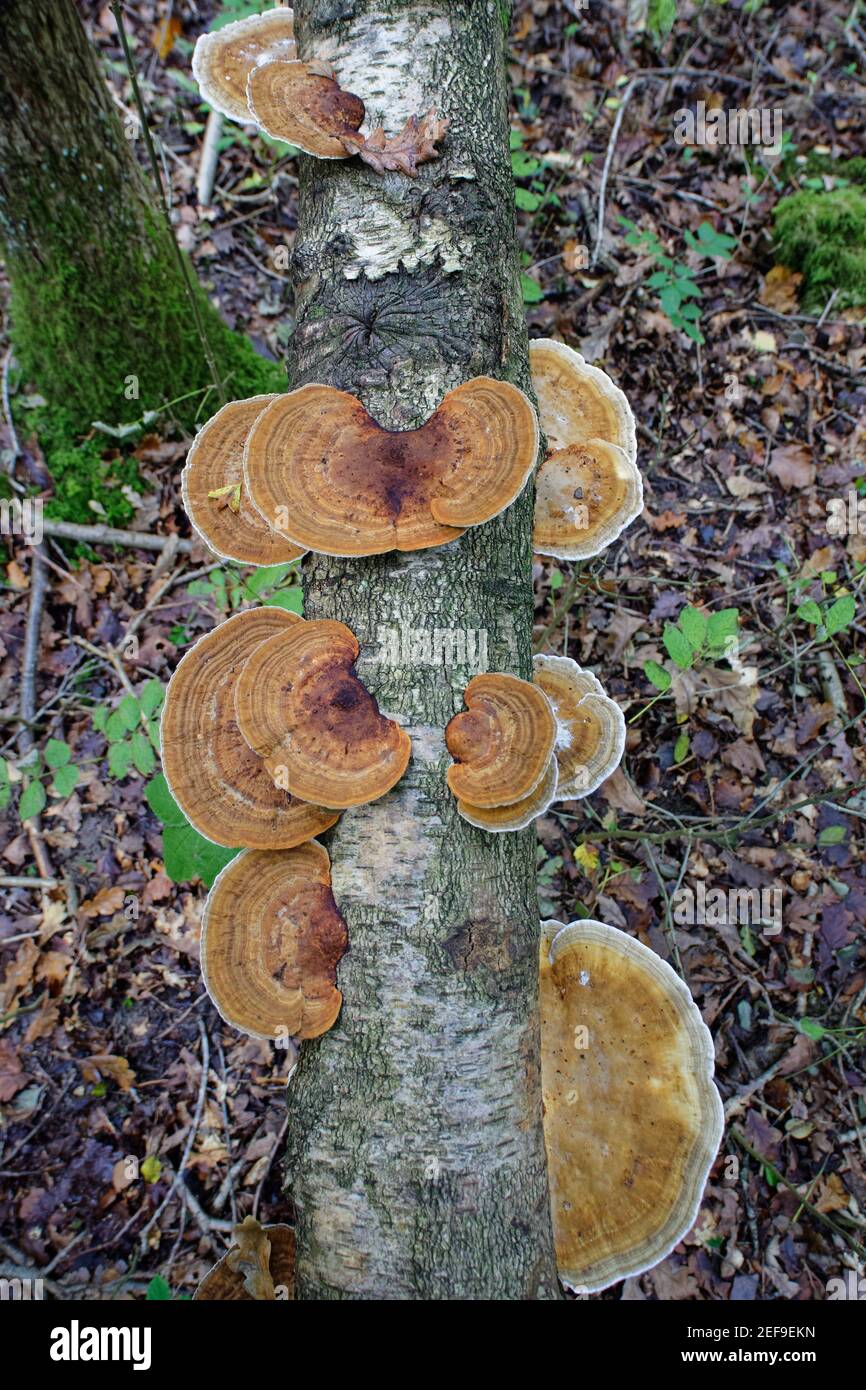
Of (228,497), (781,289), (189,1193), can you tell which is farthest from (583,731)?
(781,289)

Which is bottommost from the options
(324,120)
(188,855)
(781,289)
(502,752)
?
(188,855)

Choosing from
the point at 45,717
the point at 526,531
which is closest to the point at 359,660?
the point at 526,531

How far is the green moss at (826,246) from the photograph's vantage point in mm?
6277

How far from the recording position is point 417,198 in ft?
10.1

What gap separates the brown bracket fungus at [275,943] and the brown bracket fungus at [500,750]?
24.5 inches

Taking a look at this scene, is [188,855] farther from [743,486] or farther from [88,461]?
[743,486]

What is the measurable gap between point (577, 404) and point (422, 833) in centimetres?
236

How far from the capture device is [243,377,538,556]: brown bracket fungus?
2650 mm

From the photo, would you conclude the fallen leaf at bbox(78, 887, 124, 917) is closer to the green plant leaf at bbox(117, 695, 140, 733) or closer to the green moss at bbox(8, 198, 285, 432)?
the green plant leaf at bbox(117, 695, 140, 733)

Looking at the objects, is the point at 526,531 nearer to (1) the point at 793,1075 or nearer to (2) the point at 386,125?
(2) the point at 386,125

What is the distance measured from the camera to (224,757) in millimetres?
2867

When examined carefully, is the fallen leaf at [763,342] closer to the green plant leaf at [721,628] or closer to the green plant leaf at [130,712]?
the green plant leaf at [721,628]

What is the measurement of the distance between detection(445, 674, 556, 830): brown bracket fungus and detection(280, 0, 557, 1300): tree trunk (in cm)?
8

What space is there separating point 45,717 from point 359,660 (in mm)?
3573
